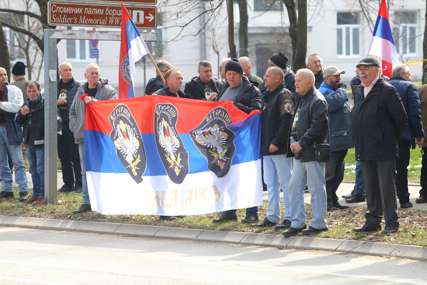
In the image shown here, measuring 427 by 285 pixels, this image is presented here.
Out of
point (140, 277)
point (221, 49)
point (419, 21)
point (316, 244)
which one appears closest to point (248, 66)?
point (316, 244)

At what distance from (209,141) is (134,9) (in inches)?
126

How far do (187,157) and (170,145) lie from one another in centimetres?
27

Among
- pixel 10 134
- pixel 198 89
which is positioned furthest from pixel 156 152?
pixel 10 134

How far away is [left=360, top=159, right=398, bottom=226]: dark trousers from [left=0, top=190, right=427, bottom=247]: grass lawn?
0.24 metres

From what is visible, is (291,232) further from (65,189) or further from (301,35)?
(301,35)

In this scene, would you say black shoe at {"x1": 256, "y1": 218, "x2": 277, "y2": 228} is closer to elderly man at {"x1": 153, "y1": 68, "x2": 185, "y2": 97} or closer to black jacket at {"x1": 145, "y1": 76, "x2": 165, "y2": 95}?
elderly man at {"x1": 153, "y1": 68, "x2": 185, "y2": 97}

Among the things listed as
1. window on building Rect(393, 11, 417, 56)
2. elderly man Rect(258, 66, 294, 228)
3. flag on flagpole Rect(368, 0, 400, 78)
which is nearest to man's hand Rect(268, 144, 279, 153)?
elderly man Rect(258, 66, 294, 228)

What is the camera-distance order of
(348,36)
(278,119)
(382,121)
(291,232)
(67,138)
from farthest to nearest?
(348,36) → (67,138) → (278,119) → (291,232) → (382,121)

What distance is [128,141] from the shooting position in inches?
526

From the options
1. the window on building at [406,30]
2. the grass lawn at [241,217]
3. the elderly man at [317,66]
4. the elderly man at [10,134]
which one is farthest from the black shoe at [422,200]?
the window on building at [406,30]

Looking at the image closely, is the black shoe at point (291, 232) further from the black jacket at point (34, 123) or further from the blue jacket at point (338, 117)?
the black jacket at point (34, 123)

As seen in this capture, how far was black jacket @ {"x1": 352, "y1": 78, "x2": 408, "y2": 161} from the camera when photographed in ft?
37.5

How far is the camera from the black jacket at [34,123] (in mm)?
15273

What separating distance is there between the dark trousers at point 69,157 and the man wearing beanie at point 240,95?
13.6 feet
